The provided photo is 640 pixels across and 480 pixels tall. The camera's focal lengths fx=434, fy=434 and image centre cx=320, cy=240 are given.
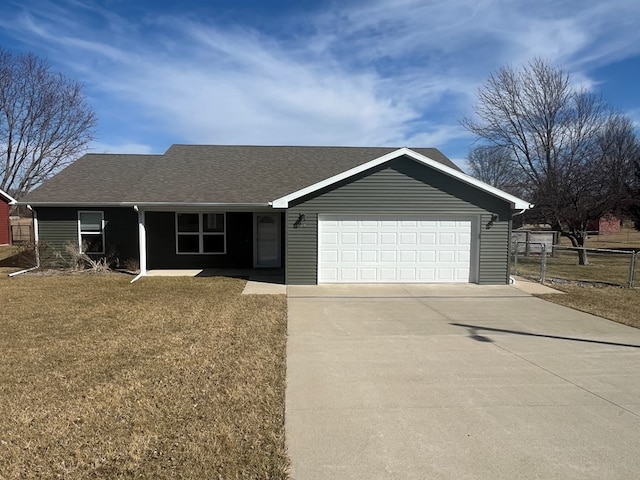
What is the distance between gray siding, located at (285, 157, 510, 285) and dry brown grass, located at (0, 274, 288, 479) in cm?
348

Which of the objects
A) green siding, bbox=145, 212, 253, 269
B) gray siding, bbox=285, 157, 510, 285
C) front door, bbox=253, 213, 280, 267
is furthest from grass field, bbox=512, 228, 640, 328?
green siding, bbox=145, 212, 253, 269

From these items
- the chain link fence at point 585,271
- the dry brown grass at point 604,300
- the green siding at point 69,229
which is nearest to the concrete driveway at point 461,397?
the dry brown grass at point 604,300

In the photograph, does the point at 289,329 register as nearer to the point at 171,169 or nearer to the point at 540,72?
the point at 171,169

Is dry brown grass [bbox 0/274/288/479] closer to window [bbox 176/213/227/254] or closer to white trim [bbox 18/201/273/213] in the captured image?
white trim [bbox 18/201/273/213]

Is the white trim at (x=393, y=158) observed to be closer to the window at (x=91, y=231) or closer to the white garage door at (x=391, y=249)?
the white garage door at (x=391, y=249)

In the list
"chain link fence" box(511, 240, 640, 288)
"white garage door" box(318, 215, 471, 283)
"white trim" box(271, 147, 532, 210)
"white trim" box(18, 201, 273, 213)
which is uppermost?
"white trim" box(271, 147, 532, 210)

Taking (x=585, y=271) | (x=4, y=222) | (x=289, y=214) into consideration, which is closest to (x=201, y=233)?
(x=289, y=214)

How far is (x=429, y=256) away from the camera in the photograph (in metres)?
12.8

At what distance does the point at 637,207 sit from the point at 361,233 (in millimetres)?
24329

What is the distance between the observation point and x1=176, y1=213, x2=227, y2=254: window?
51.3 ft

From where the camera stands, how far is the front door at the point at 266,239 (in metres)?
15.9

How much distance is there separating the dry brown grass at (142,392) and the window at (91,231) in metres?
6.57

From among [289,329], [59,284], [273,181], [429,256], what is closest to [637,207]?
[429,256]

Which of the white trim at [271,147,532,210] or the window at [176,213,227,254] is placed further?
the window at [176,213,227,254]
